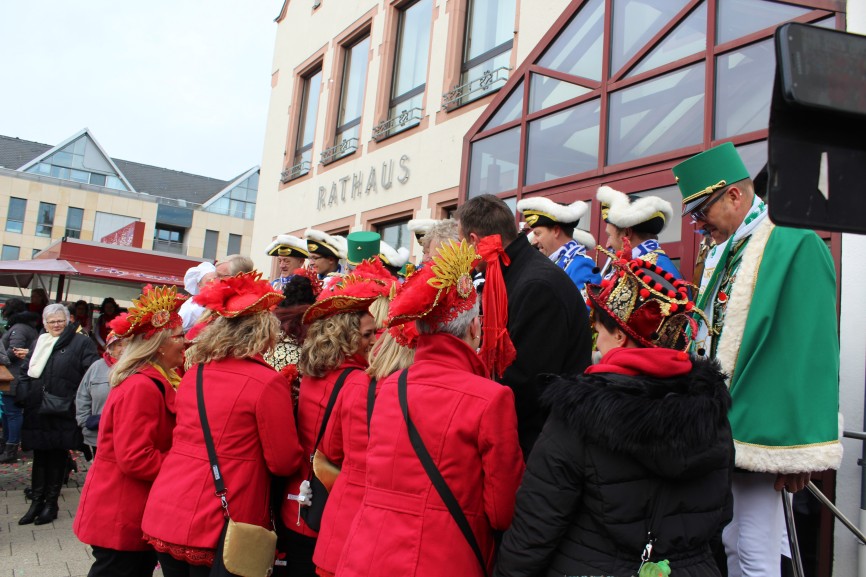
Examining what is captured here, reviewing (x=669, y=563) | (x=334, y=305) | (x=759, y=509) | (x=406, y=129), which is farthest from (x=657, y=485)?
(x=406, y=129)

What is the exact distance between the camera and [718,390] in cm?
211

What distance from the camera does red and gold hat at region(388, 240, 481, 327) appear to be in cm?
241

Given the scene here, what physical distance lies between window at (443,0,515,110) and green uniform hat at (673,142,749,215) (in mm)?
5482

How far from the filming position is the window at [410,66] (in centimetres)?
1031

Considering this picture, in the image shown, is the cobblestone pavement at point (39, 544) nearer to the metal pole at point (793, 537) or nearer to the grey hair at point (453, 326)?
the grey hair at point (453, 326)

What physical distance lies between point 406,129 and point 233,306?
728cm

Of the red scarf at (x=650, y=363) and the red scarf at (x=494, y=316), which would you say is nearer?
the red scarf at (x=650, y=363)

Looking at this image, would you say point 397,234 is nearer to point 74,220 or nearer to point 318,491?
point 318,491

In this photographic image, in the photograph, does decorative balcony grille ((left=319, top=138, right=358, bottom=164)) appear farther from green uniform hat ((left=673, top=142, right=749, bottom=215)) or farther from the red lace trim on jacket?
the red lace trim on jacket

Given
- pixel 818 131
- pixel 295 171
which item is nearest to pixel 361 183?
pixel 295 171

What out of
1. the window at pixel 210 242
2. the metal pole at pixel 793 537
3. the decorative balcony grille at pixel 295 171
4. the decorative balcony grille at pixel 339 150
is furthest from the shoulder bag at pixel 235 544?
the window at pixel 210 242

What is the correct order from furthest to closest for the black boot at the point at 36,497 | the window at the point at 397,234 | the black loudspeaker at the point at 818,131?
the window at the point at 397,234 < the black boot at the point at 36,497 < the black loudspeaker at the point at 818,131

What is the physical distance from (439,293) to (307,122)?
1212cm

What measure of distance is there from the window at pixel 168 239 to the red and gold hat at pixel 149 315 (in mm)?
52392
